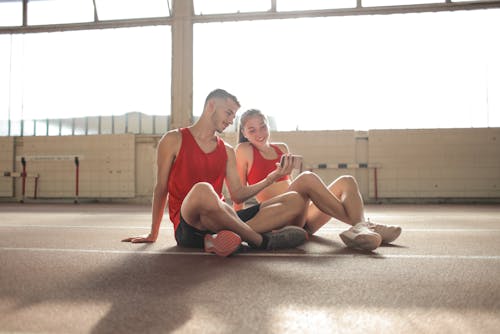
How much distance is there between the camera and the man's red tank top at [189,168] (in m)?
2.00

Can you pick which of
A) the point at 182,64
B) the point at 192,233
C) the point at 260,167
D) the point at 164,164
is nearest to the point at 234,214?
the point at 192,233

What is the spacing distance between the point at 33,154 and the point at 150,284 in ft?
23.5

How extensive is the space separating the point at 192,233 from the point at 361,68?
5613 millimetres

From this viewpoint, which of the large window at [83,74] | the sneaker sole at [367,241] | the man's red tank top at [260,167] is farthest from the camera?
the large window at [83,74]

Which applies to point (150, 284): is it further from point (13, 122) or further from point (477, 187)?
point (13, 122)

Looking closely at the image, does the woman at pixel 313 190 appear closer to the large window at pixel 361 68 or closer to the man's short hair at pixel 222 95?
the man's short hair at pixel 222 95

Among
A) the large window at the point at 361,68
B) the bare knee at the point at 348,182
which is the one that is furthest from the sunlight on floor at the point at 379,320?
the large window at the point at 361,68

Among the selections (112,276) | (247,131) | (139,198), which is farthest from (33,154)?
(112,276)

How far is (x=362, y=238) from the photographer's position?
6.18 feet

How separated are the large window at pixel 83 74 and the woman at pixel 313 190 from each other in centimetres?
490

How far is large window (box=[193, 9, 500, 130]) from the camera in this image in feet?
21.7

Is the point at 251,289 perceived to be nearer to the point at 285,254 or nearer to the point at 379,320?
the point at 379,320

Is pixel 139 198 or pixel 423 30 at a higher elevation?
pixel 423 30

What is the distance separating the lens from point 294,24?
6.85 m
